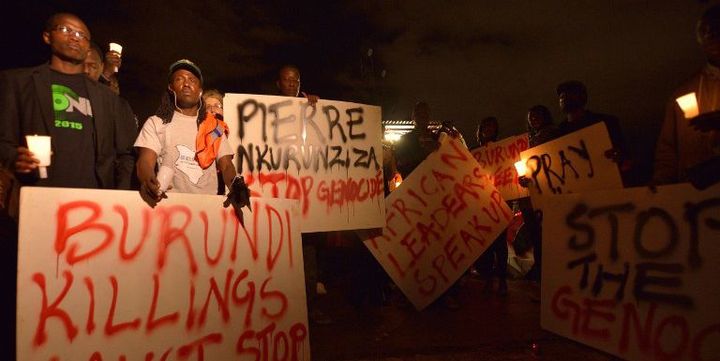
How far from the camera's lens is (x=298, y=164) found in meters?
3.62

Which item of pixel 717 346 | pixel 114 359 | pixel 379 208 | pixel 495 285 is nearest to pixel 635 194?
pixel 717 346

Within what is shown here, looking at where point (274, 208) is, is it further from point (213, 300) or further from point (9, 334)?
point (9, 334)

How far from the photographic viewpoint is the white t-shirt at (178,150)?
2.68 meters

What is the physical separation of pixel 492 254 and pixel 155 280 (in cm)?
427

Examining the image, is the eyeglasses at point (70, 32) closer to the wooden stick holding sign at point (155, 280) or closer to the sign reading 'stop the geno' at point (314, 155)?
the sign reading 'stop the geno' at point (314, 155)

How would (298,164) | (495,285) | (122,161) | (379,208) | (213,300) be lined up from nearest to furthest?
(213,300) → (122,161) → (298,164) → (379,208) → (495,285)

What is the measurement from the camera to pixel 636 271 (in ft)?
7.59

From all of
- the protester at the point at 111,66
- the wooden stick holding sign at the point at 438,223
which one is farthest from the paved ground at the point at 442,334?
the protester at the point at 111,66

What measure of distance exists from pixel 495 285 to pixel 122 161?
16.5 ft

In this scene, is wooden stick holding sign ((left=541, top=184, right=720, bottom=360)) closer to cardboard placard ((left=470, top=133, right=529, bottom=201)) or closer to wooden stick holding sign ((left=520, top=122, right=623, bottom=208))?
wooden stick holding sign ((left=520, top=122, right=623, bottom=208))

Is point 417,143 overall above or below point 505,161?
above

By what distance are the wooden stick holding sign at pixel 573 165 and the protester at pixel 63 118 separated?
3243 millimetres

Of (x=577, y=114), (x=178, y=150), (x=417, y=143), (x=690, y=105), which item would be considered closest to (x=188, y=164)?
(x=178, y=150)

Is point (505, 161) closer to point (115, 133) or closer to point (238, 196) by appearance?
point (238, 196)
